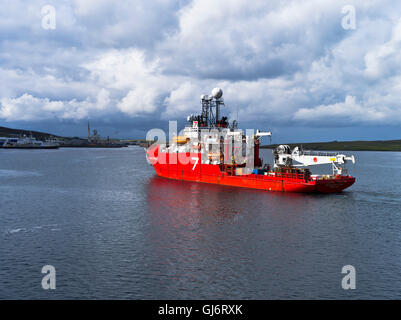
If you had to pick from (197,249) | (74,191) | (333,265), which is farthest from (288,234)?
(74,191)

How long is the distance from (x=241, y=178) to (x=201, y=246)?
26191 millimetres

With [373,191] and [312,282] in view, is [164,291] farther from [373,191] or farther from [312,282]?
[373,191]

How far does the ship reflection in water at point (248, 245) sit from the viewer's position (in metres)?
17.5

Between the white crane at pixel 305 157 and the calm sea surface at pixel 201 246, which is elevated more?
the white crane at pixel 305 157

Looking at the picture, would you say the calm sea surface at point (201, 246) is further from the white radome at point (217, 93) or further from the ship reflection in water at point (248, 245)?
the white radome at point (217, 93)

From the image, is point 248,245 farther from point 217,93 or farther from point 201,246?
point 217,93

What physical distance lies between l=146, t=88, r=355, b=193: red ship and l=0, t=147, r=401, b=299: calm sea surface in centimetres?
312

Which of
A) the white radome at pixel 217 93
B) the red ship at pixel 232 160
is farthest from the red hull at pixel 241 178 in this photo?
the white radome at pixel 217 93

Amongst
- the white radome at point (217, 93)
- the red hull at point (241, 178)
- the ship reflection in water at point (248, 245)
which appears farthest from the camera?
the white radome at point (217, 93)

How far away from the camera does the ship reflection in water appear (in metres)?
17.5

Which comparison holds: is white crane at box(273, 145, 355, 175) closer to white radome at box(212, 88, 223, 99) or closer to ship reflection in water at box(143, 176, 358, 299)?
ship reflection in water at box(143, 176, 358, 299)

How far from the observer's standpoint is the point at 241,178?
1917 inches
